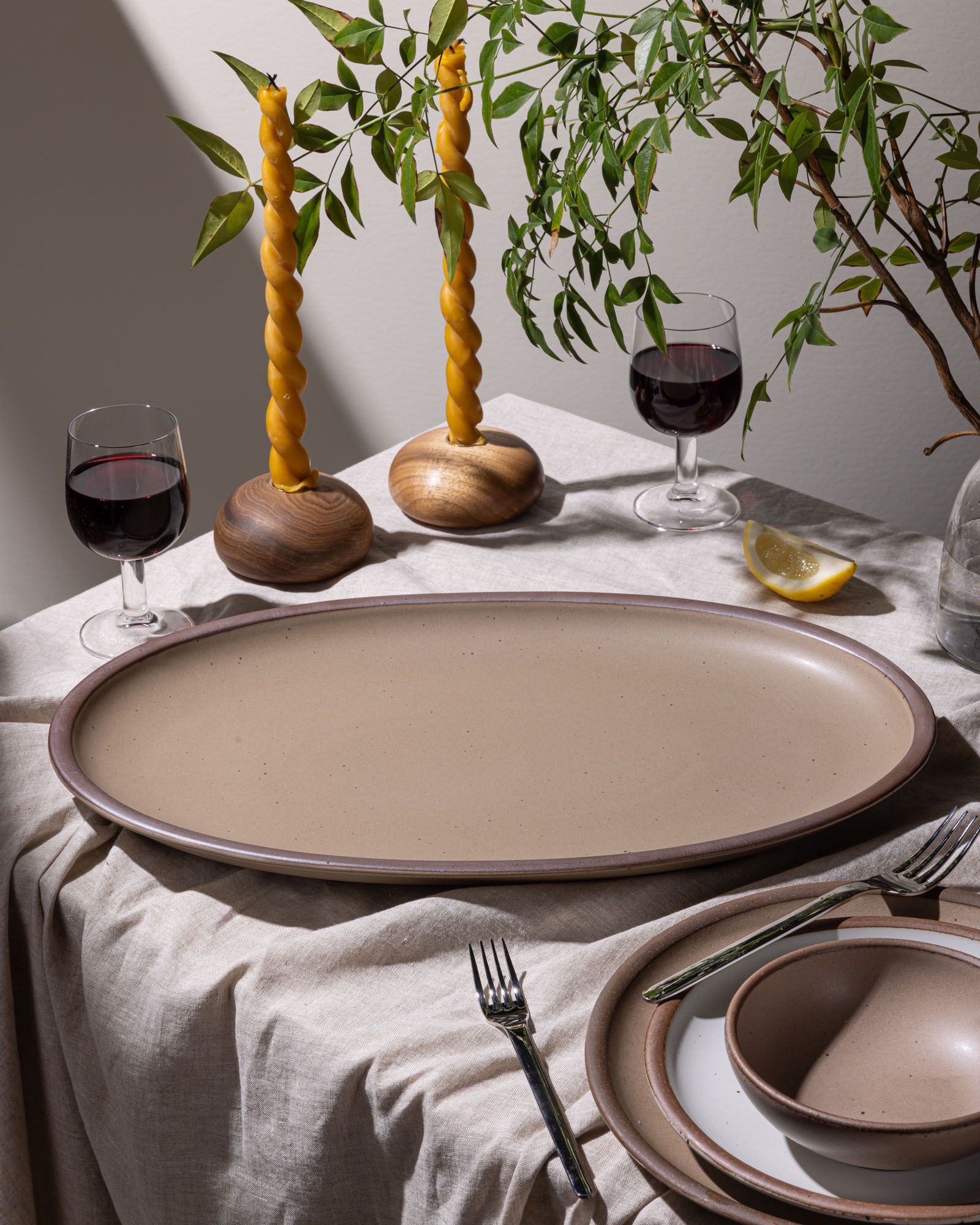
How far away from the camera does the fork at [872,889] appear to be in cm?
63

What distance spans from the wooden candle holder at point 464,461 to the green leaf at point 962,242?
16.9 inches

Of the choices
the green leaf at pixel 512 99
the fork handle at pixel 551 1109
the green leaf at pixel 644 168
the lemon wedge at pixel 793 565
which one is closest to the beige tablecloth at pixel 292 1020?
the fork handle at pixel 551 1109

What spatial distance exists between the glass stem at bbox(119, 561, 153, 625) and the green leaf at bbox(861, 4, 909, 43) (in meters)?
0.68

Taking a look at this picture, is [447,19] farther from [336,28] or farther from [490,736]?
[490,736]

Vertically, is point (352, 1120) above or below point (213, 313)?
below

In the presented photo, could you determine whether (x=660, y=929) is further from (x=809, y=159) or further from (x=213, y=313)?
(x=213, y=313)

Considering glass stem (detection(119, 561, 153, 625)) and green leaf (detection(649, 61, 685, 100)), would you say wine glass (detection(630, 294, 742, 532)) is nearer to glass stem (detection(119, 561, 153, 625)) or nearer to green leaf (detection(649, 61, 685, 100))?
green leaf (detection(649, 61, 685, 100))

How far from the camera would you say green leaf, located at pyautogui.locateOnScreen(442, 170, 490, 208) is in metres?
1.04

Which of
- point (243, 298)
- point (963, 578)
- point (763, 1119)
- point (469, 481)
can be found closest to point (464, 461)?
point (469, 481)

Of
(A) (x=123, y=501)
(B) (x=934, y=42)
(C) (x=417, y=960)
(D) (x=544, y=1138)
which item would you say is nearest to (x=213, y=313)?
(B) (x=934, y=42)

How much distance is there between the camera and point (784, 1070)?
57 centimetres

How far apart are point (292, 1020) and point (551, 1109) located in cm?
16

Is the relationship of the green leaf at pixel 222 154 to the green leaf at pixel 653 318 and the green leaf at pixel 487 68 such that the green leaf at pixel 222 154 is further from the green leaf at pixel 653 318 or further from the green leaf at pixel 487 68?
the green leaf at pixel 653 318

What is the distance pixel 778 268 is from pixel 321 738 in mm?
1697
